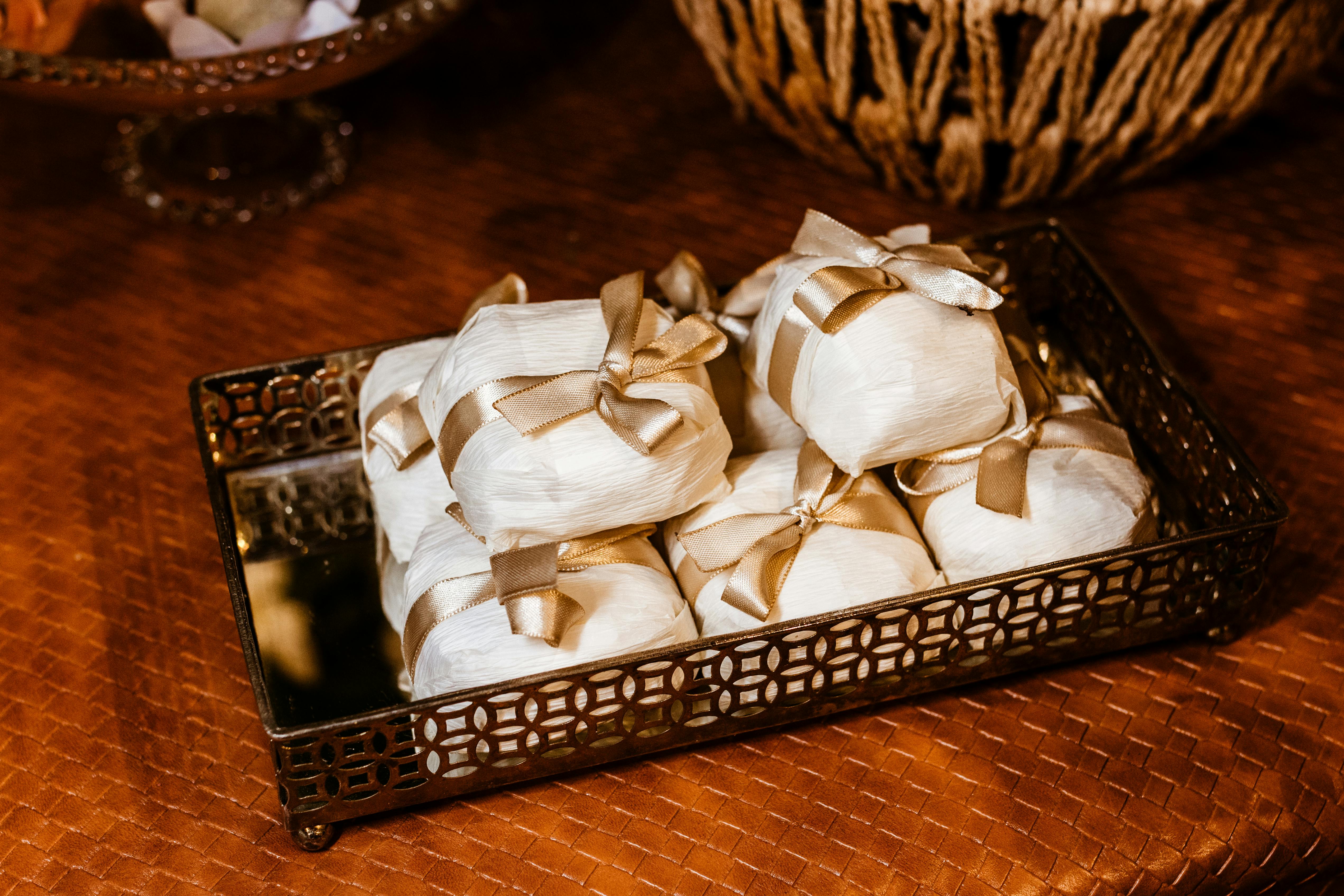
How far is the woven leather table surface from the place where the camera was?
0.62 meters

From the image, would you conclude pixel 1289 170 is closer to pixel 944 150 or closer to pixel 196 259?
pixel 944 150

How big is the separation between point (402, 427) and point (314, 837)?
215mm

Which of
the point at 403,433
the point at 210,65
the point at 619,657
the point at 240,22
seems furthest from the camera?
the point at 240,22

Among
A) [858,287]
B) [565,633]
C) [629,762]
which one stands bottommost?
[629,762]

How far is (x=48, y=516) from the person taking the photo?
795 mm

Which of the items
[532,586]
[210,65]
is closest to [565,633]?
[532,586]

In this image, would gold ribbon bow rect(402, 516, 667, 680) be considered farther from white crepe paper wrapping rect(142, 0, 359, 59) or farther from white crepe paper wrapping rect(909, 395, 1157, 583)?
white crepe paper wrapping rect(142, 0, 359, 59)

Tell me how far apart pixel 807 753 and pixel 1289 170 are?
740 millimetres

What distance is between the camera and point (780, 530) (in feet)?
2.07

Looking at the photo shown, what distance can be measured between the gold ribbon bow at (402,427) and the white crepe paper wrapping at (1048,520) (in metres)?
0.26

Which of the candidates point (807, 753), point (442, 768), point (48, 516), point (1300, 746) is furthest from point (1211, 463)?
point (48, 516)

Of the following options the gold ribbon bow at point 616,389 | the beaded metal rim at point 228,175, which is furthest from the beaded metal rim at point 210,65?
the gold ribbon bow at point 616,389

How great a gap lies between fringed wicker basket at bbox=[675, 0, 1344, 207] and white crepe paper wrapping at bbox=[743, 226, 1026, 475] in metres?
0.29

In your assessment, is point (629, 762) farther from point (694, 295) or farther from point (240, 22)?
point (240, 22)
